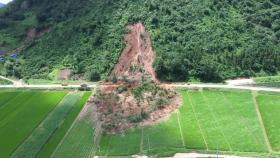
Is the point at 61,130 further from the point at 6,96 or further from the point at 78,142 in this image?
the point at 6,96

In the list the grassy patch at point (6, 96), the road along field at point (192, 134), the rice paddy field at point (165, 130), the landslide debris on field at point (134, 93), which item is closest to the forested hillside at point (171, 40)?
the landslide debris on field at point (134, 93)

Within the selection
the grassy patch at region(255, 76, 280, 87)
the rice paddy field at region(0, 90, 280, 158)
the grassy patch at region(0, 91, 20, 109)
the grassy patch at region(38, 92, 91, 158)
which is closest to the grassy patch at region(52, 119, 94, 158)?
the rice paddy field at region(0, 90, 280, 158)

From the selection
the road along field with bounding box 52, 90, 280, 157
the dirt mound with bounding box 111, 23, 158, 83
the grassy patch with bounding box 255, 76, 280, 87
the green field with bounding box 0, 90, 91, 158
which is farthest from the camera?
the dirt mound with bounding box 111, 23, 158, 83

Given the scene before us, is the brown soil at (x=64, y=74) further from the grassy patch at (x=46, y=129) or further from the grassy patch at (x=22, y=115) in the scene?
the grassy patch at (x=46, y=129)

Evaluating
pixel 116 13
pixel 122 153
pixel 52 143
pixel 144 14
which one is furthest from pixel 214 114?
pixel 116 13

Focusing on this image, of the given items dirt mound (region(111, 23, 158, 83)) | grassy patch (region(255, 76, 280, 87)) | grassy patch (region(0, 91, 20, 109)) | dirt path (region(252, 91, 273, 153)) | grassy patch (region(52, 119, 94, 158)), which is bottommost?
grassy patch (region(52, 119, 94, 158))

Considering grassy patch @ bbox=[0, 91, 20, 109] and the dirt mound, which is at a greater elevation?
the dirt mound

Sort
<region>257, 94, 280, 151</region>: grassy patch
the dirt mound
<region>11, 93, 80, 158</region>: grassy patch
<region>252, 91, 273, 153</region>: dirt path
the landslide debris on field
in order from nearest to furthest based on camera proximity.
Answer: <region>252, 91, 273, 153</region>: dirt path, <region>257, 94, 280, 151</region>: grassy patch, <region>11, 93, 80, 158</region>: grassy patch, the landslide debris on field, the dirt mound

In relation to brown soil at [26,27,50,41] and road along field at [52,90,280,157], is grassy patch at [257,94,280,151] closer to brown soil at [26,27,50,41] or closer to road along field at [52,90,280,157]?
road along field at [52,90,280,157]

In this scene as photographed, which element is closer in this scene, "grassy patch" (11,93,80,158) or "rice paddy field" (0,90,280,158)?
"rice paddy field" (0,90,280,158)
